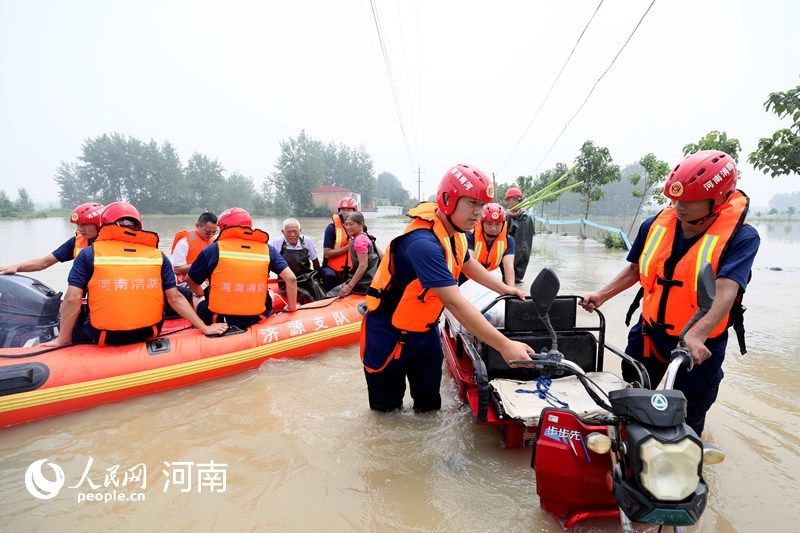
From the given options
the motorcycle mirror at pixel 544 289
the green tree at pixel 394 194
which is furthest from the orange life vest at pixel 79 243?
the green tree at pixel 394 194

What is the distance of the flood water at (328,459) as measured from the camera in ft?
7.06

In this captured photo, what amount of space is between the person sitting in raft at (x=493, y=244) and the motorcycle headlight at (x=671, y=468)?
355 cm

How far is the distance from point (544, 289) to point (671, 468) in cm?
69

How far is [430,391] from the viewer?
2.78 meters

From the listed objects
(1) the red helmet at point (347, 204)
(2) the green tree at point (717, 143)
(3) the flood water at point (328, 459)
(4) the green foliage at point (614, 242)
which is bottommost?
(3) the flood water at point (328, 459)

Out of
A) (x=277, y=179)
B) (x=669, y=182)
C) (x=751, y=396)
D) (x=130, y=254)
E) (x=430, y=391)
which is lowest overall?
(x=751, y=396)

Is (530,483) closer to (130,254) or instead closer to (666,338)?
(666,338)

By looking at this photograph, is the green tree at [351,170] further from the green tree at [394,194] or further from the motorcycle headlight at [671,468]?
the motorcycle headlight at [671,468]

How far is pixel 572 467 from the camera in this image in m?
1.71

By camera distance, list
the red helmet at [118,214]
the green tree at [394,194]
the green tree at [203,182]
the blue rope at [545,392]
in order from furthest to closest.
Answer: the green tree at [394,194] → the green tree at [203,182] → the red helmet at [118,214] → the blue rope at [545,392]

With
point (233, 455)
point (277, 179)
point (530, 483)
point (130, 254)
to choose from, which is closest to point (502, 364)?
point (530, 483)

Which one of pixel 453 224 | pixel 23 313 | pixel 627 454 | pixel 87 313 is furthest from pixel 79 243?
pixel 627 454

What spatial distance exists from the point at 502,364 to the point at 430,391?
0.55 metres

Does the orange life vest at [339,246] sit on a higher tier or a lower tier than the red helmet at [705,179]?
lower
